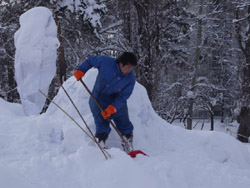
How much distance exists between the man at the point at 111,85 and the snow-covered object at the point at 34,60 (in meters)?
0.44

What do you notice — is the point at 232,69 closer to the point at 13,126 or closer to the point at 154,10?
the point at 154,10

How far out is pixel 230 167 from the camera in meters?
3.22

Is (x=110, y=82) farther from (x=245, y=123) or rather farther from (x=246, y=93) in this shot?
(x=245, y=123)

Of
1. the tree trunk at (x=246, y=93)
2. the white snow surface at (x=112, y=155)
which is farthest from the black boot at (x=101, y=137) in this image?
the tree trunk at (x=246, y=93)

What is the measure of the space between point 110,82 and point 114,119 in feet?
2.00

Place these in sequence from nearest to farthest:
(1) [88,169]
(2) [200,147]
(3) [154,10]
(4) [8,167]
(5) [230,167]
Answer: (4) [8,167] < (1) [88,169] < (5) [230,167] < (2) [200,147] < (3) [154,10]

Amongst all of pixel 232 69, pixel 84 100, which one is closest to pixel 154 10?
pixel 84 100

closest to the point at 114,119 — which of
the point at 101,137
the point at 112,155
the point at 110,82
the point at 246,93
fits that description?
the point at 101,137

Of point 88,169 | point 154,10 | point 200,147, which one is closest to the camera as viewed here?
point 88,169

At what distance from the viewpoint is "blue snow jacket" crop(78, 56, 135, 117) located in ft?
10.2

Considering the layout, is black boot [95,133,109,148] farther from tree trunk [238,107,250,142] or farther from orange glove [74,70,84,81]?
tree trunk [238,107,250,142]

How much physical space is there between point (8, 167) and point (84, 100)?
5.49 ft

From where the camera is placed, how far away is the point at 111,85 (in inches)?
124

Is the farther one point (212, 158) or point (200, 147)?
point (200, 147)
